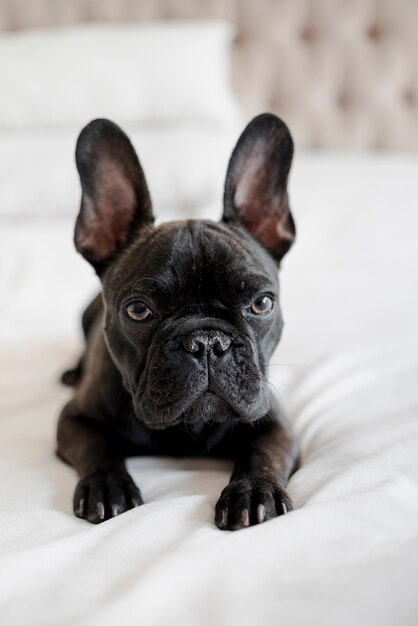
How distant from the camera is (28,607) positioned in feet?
2.81

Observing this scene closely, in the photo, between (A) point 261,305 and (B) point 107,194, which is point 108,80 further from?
(A) point 261,305

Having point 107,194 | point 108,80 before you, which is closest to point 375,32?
point 108,80

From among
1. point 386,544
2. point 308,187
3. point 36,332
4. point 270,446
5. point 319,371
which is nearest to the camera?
point 386,544

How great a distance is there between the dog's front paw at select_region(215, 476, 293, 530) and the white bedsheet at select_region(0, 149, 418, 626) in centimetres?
3

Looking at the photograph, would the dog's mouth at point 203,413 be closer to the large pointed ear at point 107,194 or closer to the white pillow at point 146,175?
the large pointed ear at point 107,194

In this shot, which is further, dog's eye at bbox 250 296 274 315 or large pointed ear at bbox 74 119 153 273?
large pointed ear at bbox 74 119 153 273

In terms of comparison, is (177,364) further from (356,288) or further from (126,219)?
(356,288)

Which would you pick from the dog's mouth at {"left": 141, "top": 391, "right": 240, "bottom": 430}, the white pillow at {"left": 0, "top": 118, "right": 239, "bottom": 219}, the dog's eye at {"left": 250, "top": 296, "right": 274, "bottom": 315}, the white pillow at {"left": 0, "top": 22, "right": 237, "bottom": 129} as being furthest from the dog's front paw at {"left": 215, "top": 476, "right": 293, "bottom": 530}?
the white pillow at {"left": 0, "top": 22, "right": 237, "bottom": 129}

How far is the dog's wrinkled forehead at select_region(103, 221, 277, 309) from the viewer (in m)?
1.38

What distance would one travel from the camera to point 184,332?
128 cm

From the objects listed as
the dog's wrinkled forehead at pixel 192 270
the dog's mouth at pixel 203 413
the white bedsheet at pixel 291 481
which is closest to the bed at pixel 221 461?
the white bedsheet at pixel 291 481

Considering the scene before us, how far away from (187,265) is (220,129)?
1.81 meters

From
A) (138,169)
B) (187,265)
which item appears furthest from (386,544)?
(138,169)

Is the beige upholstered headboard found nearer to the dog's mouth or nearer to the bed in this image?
the bed
